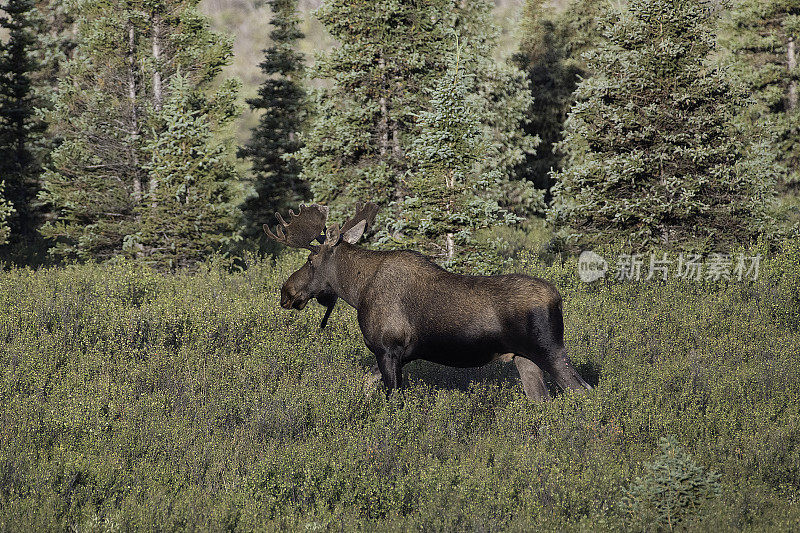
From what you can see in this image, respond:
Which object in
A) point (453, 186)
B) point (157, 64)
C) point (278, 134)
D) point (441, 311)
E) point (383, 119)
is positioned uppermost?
point (157, 64)

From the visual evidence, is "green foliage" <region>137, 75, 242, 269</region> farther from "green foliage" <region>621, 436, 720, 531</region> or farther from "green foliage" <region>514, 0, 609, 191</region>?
"green foliage" <region>514, 0, 609, 191</region>

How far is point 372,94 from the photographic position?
18266 mm

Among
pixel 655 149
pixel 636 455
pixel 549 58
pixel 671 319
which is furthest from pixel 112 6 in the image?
pixel 549 58

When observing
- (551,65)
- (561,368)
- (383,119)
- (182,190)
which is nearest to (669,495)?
(561,368)

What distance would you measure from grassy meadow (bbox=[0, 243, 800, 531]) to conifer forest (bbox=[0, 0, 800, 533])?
0.04 metres

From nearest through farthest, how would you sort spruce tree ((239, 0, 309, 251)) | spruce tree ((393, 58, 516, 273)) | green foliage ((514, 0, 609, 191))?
spruce tree ((393, 58, 516, 273)) < spruce tree ((239, 0, 309, 251)) < green foliage ((514, 0, 609, 191))

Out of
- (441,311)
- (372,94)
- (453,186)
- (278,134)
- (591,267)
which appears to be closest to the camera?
(441,311)

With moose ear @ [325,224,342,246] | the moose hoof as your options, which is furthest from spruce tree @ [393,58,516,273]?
the moose hoof

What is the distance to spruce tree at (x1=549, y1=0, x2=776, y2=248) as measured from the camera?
15.1 meters

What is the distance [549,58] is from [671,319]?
2257cm

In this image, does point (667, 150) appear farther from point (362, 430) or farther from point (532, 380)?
point (362, 430)

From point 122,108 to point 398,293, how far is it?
1326 cm

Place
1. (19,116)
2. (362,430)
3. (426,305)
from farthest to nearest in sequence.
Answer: (19,116)
(426,305)
(362,430)

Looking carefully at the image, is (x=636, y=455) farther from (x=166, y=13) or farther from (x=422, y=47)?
(x=166, y=13)
